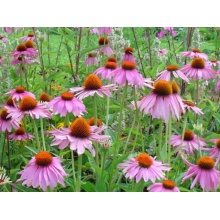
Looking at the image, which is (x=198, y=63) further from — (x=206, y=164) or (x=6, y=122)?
(x=6, y=122)

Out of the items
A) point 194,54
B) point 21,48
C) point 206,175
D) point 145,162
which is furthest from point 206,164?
point 21,48

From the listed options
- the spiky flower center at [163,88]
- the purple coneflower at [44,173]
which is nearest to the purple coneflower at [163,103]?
the spiky flower center at [163,88]

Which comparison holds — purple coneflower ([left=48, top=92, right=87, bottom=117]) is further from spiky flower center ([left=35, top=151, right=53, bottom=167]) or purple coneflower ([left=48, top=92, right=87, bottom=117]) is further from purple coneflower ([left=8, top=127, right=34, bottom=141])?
purple coneflower ([left=8, top=127, right=34, bottom=141])

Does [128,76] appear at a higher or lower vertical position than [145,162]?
higher

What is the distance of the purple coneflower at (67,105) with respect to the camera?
35.7 inches

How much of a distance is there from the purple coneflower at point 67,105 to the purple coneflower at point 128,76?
0.31ft

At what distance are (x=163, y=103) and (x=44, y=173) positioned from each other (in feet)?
0.82

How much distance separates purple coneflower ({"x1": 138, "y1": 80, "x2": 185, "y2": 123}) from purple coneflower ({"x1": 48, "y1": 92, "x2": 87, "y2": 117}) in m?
0.13

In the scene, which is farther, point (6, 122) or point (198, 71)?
point (198, 71)

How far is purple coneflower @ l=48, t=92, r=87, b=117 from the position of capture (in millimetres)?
908

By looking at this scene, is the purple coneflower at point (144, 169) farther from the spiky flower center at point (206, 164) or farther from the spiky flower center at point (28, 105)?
the spiky flower center at point (28, 105)

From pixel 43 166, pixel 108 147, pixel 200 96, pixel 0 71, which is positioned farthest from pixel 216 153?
pixel 0 71

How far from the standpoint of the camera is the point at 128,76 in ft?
3.10
